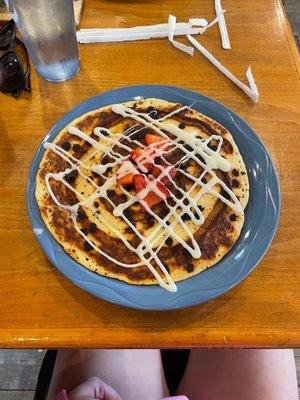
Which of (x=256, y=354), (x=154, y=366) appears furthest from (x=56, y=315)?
(x=256, y=354)


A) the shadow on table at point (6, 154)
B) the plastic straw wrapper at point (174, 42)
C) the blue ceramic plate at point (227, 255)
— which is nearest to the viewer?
the blue ceramic plate at point (227, 255)

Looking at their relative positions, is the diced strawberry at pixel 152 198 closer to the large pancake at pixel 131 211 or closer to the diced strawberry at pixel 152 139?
the large pancake at pixel 131 211

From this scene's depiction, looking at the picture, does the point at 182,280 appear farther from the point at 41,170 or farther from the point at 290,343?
the point at 41,170

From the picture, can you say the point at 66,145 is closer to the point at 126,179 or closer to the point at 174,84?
the point at 126,179

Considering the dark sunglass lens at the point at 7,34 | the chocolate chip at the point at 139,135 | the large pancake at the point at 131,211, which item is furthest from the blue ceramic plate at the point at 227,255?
the dark sunglass lens at the point at 7,34

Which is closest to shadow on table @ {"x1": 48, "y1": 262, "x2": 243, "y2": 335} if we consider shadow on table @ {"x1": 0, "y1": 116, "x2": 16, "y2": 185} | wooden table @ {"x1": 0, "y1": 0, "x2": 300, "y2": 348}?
wooden table @ {"x1": 0, "y1": 0, "x2": 300, "y2": 348}

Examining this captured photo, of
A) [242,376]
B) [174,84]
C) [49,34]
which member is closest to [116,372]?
[242,376]
